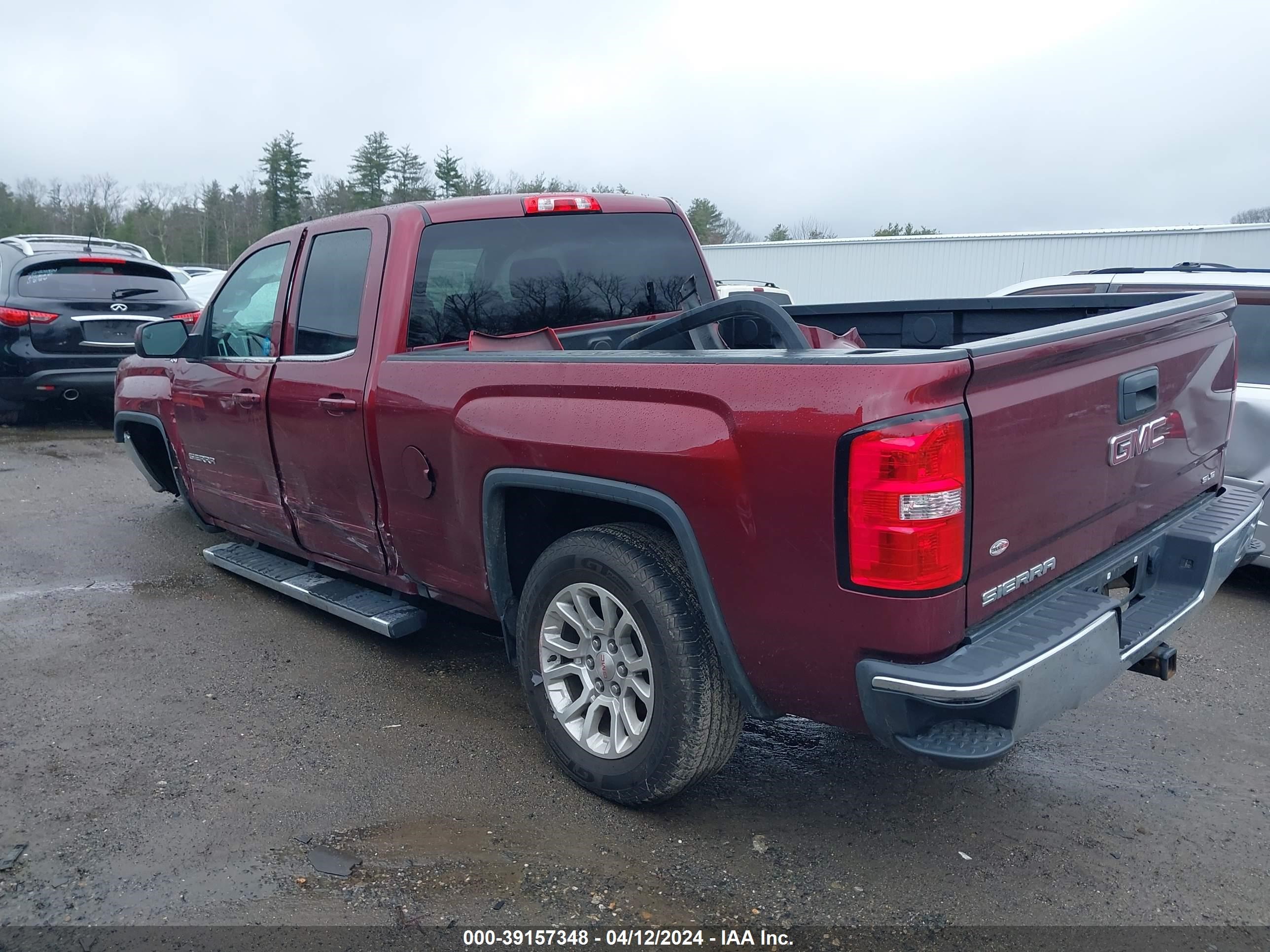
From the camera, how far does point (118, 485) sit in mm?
7863

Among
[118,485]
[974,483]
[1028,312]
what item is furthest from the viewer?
[118,485]

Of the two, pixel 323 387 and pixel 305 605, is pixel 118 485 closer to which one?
pixel 305 605

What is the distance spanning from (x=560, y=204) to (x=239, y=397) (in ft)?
5.97

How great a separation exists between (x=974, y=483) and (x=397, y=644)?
10.1 ft

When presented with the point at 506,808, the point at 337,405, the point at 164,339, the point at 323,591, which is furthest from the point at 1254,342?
the point at 164,339

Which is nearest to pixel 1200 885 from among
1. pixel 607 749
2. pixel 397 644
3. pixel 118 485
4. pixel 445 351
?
pixel 607 749

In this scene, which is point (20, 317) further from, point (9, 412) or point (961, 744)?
point (961, 744)

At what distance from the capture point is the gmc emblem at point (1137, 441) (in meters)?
2.88

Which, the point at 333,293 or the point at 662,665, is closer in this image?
the point at 662,665

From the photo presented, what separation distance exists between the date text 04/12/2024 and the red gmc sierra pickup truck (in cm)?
49

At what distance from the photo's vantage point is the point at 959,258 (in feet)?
76.4

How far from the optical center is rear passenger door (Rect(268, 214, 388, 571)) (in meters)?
3.90

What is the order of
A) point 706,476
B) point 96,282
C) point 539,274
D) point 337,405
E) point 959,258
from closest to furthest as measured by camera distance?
point 706,476, point 337,405, point 539,274, point 96,282, point 959,258

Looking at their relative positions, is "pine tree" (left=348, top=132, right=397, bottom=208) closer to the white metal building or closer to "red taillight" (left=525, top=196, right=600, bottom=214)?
the white metal building
